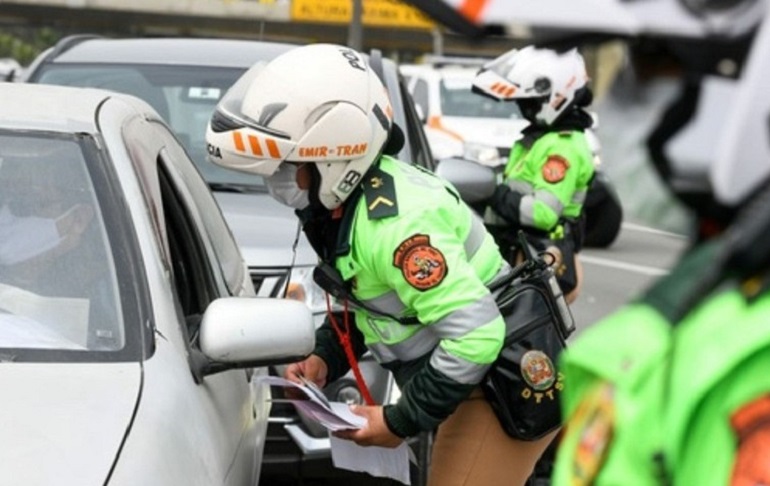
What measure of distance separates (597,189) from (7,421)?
1121 cm

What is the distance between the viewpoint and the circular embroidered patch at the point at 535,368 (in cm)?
439

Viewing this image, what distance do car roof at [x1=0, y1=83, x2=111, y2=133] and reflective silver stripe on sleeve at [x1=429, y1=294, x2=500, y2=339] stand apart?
0.90 metres

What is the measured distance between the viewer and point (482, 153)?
18.2 meters

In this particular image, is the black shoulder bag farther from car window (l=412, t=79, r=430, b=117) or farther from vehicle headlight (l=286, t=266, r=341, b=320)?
car window (l=412, t=79, r=430, b=117)

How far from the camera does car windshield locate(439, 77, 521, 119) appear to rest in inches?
762

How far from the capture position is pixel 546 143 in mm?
7676

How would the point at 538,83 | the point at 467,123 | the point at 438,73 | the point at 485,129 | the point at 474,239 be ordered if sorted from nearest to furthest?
the point at 474,239 → the point at 538,83 → the point at 485,129 → the point at 467,123 → the point at 438,73

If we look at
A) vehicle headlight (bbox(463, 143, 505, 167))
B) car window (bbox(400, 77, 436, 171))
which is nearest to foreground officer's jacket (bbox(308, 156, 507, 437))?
car window (bbox(400, 77, 436, 171))

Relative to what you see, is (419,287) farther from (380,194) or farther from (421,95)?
(421,95)

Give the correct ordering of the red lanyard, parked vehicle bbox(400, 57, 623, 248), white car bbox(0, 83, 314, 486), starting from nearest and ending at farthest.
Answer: white car bbox(0, 83, 314, 486)
the red lanyard
parked vehicle bbox(400, 57, 623, 248)

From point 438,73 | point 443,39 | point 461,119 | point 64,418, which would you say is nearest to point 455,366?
point 64,418

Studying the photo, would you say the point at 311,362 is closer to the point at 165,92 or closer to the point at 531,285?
the point at 531,285

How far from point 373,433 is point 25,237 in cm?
96

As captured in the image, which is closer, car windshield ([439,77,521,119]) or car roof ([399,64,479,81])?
car windshield ([439,77,521,119])
